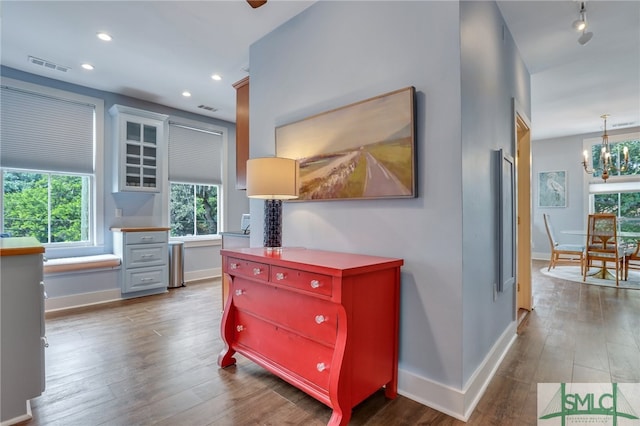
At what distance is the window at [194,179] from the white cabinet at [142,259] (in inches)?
27.0

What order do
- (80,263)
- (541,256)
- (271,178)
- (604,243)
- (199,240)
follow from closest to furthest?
1. (271,178)
2. (80,263)
3. (604,243)
4. (199,240)
5. (541,256)

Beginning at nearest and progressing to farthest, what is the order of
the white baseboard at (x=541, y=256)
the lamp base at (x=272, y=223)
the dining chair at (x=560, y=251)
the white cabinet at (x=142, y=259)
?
the lamp base at (x=272, y=223)
the white cabinet at (x=142, y=259)
the dining chair at (x=560, y=251)
the white baseboard at (x=541, y=256)

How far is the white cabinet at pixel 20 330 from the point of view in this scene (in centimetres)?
165

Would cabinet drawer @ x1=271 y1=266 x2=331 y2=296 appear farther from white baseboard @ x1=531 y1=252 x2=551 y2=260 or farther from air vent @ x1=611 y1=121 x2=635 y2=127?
white baseboard @ x1=531 y1=252 x2=551 y2=260

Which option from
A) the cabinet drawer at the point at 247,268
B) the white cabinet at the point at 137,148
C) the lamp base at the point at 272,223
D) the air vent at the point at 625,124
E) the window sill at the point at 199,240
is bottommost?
the window sill at the point at 199,240

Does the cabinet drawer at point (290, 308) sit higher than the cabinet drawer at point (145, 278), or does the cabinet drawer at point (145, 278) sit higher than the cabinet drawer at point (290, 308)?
the cabinet drawer at point (290, 308)

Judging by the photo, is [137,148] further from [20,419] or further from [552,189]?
[552,189]

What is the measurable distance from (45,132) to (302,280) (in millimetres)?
4143

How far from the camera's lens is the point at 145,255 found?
14.1 feet

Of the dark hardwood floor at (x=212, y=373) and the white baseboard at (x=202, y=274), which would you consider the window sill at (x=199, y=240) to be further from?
the dark hardwood floor at (x=212, y=373)

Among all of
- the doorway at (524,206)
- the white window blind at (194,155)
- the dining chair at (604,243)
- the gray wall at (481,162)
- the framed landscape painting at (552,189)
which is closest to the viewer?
the gray wall at (481,162)

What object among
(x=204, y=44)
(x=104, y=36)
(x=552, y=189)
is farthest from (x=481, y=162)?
(x=552, y=189)

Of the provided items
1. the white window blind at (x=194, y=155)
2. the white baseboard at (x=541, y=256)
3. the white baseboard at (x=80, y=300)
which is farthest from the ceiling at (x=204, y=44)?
the white baseboard at (x=541, y=256)

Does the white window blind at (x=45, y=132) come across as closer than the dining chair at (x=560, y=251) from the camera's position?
Yes
